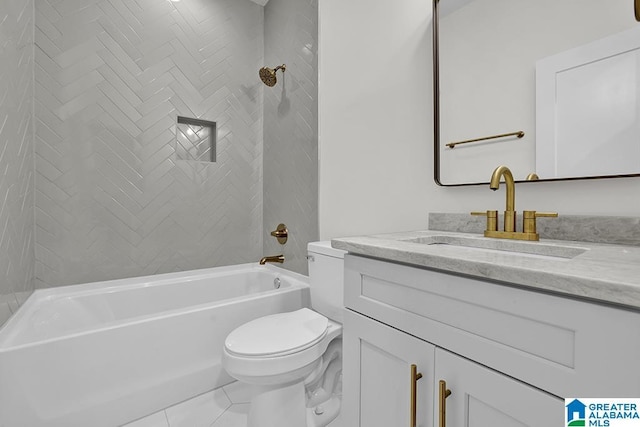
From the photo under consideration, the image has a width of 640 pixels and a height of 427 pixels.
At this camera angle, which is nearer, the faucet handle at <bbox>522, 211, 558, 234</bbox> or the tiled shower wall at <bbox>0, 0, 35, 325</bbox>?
the faucet handle at <bbox>522, 211, 558, 234</bbox>

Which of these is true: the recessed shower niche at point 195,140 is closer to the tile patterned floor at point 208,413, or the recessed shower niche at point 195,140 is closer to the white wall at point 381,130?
the white wall at point 381,130

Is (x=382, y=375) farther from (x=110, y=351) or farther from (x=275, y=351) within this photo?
(x=110, y=351)

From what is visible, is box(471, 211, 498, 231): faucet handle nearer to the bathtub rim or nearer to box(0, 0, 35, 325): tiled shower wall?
the bathtub rim

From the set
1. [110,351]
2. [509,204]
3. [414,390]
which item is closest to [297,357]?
[414,390]

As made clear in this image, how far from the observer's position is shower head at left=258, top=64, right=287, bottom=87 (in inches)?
89.3

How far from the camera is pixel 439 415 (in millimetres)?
663

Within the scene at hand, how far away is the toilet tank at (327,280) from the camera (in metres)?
1.48

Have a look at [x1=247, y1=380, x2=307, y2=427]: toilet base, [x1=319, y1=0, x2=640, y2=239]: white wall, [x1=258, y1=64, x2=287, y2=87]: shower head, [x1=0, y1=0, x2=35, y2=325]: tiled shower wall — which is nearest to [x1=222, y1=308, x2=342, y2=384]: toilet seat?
[x1=247, y1=380, x2=307, y2=427]: toilet base

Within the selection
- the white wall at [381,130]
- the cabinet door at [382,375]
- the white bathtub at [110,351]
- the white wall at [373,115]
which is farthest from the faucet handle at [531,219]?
the white bathtub at [110,351]

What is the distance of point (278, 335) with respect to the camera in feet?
4.15

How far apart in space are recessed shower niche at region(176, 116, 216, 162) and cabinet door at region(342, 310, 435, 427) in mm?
1975

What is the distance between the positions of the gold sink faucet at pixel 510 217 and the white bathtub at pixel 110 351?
1.25 meters

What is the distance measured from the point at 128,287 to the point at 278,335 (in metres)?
1.25

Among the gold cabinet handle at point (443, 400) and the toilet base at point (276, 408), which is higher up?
the gold cabinet handle at point (443, 400)
